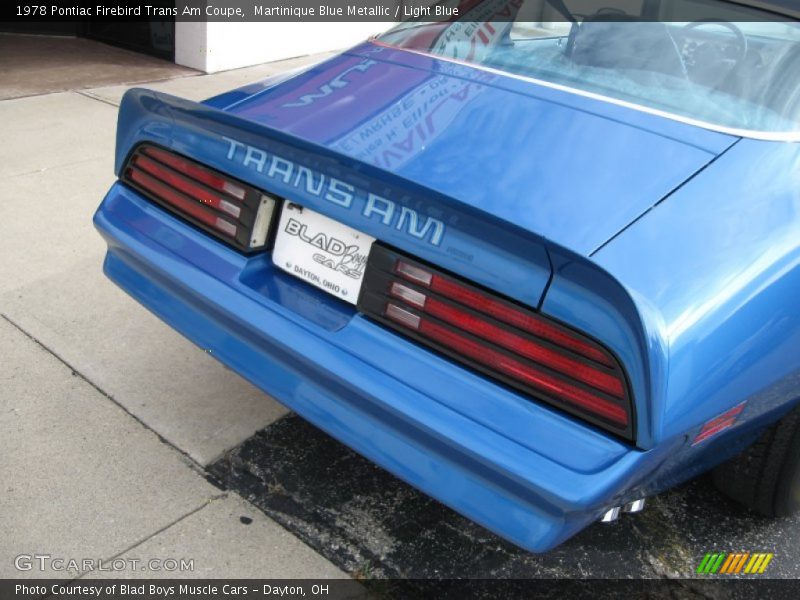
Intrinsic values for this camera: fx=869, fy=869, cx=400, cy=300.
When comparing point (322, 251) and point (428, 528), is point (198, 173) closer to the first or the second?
point (322, 251)

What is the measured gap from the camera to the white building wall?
7199 millimetres

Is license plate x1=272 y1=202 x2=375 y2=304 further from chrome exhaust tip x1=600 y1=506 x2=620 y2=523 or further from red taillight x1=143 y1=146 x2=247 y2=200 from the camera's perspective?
chrome exhaust tip x1=600 y1=506 x2=620 y2=523

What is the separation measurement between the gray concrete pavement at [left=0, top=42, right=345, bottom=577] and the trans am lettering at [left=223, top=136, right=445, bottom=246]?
0.98m

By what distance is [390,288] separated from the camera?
2.05m

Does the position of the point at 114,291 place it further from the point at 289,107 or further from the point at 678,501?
the point at 678,501

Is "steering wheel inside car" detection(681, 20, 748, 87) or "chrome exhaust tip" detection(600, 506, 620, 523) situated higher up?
"steering wheel inside car" detection(681, 20, 748, 87)

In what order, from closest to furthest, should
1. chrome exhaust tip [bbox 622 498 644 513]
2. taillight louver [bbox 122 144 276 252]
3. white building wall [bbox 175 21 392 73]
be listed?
chrome exhaust tip [bbox 622 498 644 513] < taillight louver [bbox 122 144 276 252] < white building wall [bbox 175 21 392 73]

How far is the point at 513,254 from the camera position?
6.06ft

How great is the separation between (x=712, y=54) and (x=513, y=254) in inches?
45.1

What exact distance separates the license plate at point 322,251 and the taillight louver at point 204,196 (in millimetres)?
69

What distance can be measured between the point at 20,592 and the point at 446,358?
4.03 ft

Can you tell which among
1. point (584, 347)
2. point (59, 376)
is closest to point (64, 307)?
point (59, 376)

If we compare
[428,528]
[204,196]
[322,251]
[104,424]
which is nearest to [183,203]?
[204,196]

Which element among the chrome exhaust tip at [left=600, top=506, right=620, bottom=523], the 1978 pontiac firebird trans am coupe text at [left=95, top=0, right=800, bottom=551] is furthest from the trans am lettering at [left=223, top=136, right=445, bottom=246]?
the chrome exhaust tip at [left=600, top=506, right=620, bottom=523]
